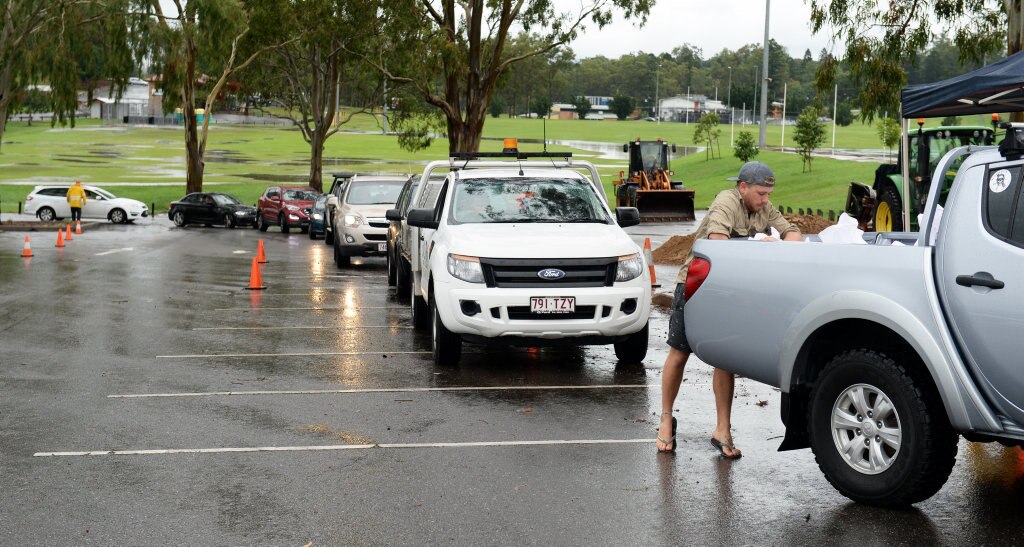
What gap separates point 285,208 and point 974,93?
30.7 metres

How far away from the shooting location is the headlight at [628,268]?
427 inches

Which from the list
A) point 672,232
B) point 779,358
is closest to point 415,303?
point 779,358

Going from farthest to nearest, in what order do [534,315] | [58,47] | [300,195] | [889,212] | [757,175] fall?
[300,195]
[58,47]
[889,212]
[534,315]
[757,175]

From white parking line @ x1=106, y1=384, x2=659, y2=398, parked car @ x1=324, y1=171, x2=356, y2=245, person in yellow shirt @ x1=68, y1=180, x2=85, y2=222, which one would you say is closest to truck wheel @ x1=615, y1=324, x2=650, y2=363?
white parking line @ x1=106, y1=384, x2=659, y2=398

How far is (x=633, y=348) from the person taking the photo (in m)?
11.4

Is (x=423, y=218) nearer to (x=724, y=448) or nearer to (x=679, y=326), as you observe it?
(x=679, y=326)

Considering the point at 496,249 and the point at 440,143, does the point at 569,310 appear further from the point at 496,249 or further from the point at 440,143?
the point at 440,143

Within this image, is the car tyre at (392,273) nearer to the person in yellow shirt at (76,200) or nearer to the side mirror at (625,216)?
the side mirror at (625,216)

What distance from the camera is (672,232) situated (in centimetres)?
3612

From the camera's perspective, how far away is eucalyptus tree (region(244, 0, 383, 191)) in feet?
142

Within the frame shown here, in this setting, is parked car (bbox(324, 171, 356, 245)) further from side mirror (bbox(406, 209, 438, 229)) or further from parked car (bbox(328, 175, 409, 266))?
side mirror (bbox(406, 209, 438, 229))

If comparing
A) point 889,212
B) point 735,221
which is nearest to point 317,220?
point 889,212

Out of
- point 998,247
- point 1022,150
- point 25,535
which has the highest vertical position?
point 1022,150

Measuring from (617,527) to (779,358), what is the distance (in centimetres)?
141
